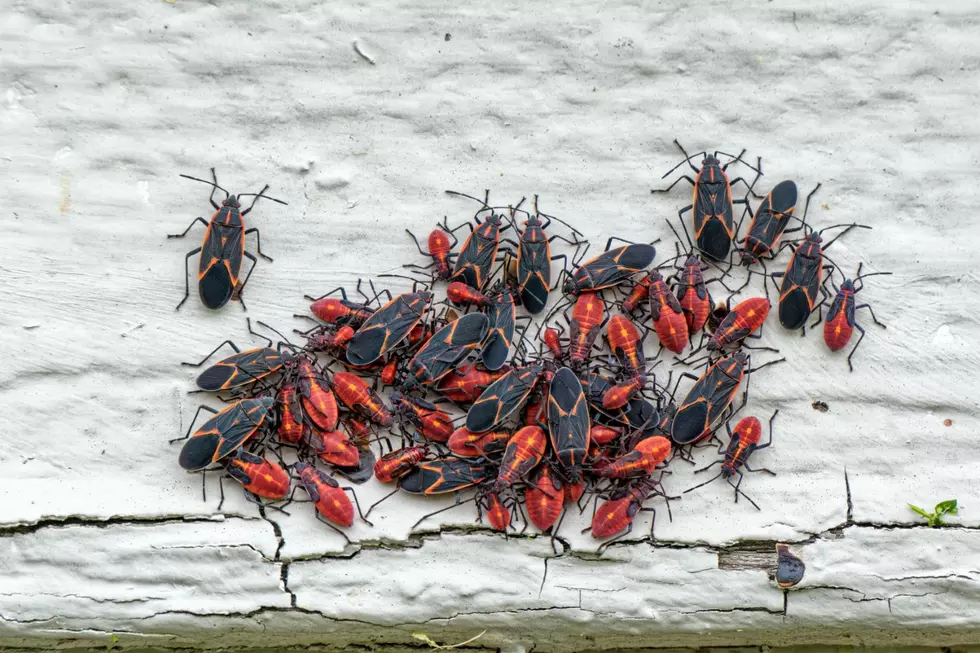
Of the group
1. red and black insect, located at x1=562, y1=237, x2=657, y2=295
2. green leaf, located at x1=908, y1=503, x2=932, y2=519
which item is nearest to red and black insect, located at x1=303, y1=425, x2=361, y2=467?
red and black insect, located at x1=562, y1=237, x2=657, y2=295

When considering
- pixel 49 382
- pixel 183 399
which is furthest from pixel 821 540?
pixel 49 382

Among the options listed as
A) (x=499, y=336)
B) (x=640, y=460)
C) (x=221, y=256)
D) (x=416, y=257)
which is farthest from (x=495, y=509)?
(x=221, y=256)

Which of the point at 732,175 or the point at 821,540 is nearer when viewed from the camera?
the point at 821,540

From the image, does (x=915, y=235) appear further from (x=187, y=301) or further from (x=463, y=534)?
(x=187, y=301)

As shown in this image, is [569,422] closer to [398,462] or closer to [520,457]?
[520,457]

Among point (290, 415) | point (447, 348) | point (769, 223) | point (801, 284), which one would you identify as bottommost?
point (290, 415)

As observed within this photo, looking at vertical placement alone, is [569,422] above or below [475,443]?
above
